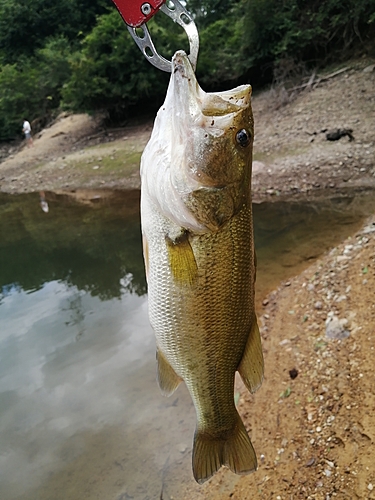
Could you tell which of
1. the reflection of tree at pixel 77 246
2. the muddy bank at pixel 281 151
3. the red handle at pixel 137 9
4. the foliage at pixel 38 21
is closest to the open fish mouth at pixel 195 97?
the red handle at pixel 137 9

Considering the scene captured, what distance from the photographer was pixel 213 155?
1.81 meters

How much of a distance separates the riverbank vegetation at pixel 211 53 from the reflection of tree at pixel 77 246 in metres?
7.78

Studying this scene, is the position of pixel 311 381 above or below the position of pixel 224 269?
below

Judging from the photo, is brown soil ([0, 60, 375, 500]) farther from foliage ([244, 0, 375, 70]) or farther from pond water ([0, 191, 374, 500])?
foliage ([244, 0, 375, 70])

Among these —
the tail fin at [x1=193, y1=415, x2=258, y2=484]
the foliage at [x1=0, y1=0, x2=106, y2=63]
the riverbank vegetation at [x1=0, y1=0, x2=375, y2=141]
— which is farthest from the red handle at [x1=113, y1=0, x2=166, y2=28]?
the foliage at [x1=0, y1=0, x2=106, y2=63]

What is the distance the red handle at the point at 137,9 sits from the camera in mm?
1714

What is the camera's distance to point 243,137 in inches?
72.3

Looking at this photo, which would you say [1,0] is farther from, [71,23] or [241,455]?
[241,455]

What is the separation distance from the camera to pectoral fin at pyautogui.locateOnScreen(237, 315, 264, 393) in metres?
2.04

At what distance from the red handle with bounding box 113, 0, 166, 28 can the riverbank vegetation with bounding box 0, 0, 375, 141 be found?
14.2 meters

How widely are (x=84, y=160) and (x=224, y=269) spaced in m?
15.2

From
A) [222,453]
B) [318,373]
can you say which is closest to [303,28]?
[318,373]

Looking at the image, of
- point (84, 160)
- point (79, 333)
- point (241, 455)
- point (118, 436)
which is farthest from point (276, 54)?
point (241, 455)

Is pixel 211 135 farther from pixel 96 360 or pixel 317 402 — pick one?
pixel 96 360
